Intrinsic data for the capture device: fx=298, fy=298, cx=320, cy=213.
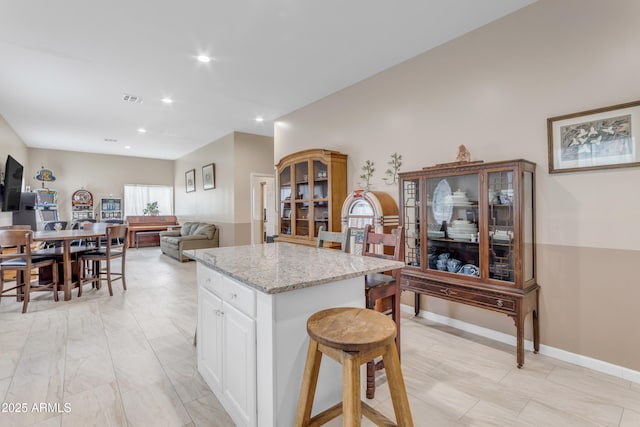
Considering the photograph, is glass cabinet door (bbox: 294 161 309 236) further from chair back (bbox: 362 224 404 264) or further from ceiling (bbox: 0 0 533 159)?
chair back (bbox: 362 224 404 264)

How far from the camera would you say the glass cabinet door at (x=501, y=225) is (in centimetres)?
238

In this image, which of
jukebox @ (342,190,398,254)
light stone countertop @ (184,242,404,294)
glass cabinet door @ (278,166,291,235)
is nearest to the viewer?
light stone countertop @ (184,242,404,294)

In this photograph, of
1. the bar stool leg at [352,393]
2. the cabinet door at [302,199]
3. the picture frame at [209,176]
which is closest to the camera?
the bar stool leg at [352,393]

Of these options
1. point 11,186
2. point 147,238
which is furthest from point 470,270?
point 147,238

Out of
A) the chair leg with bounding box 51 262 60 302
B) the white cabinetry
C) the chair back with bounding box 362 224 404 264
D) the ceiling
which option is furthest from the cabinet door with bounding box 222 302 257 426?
the chair leg with bounding box 51 262 60 302

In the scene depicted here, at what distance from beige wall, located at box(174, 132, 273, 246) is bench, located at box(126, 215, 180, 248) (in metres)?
2.65

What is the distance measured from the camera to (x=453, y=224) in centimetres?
280

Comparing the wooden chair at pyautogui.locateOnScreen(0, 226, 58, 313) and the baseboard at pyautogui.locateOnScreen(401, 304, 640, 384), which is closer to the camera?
the baseboard at pyautogui.locateOnScreen(401, 304, 640, 384)

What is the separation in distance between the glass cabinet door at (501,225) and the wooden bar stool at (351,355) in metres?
1.59

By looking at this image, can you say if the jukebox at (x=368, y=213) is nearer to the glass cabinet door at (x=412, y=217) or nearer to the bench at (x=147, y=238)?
the glass cabinet door at (x=412, y=217)

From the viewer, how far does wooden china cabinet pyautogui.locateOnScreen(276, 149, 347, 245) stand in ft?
13.4

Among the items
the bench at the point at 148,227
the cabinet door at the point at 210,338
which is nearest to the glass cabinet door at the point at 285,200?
the cabinet door at the point at 210,338

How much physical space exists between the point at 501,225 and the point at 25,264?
17.5ft

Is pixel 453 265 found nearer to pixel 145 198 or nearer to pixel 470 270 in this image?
pixel 470 270
